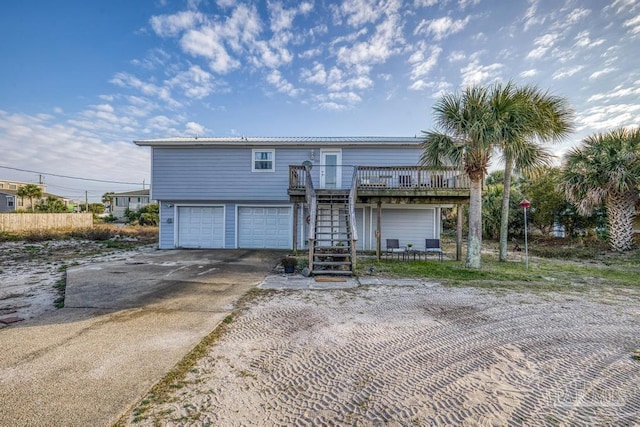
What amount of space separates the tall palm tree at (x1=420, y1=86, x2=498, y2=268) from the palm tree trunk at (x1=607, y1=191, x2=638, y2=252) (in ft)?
26.5

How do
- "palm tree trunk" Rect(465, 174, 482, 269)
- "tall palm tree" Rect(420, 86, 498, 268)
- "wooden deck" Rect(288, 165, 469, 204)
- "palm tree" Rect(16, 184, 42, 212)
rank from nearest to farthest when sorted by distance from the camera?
"tall palm tree" Rect(420, 86, 498, 268)
"palm tree trunk" Rect(465, 174, 482, 269)
"wooden deck" Rect(288, 165, 469, 204)
"palm tree" Rect(16, 184, 42, 212)

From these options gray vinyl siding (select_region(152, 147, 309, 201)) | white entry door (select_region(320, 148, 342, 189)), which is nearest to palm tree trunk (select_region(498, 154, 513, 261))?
white entry door (select_region(320, 148, 342, 189))

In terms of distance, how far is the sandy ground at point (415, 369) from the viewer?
7.26 ft

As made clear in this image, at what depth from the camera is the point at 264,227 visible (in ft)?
42.9

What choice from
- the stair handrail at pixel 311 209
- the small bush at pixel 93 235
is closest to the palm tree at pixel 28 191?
the small bush at pixel 93 235

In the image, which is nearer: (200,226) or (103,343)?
(103,343)

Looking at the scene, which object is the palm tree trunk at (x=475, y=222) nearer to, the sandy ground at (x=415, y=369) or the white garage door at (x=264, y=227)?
the sandy ground at (x=415, y=369)

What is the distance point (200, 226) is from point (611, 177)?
17609 mm

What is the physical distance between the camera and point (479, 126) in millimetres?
7453

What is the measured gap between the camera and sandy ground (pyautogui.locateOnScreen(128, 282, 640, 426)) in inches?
87.1

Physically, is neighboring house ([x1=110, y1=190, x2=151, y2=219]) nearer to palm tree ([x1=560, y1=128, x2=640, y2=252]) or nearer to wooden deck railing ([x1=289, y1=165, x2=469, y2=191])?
wooden deck railing ([x1=289, y1=165, x2=469, y2=191])

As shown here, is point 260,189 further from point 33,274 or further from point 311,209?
point 33,274

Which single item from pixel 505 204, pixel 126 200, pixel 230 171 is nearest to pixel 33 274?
pixel 230 171

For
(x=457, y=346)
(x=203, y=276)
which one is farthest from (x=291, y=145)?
(x=457, y=346)
